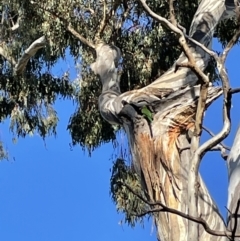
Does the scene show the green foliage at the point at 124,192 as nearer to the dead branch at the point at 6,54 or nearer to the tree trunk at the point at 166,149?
the dead branch at the point at 6,54

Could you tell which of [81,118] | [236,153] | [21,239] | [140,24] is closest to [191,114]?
[236,153]

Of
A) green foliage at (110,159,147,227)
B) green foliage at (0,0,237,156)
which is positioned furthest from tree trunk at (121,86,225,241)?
green foliage at (110,159,147,227)

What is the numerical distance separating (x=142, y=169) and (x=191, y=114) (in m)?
0.27

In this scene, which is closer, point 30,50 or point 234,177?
point 234,177

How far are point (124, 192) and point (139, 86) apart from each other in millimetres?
938

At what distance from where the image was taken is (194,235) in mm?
1906

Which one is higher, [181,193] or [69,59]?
[69,59]

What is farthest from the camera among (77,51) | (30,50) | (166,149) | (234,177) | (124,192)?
(124,192)

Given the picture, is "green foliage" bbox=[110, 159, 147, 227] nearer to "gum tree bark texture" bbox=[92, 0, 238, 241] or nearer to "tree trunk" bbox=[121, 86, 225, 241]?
"gum tree bark texture" bbox=[92, 0, 238, 241]

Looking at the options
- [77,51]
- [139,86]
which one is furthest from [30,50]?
[139,86]

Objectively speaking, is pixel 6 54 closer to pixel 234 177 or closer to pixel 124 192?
pixel 124 192

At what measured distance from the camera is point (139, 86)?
5289 mm

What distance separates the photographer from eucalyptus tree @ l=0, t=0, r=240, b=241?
216cm

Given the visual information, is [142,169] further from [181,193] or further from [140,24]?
[140,24]
